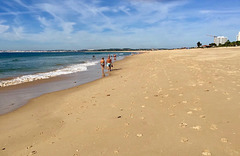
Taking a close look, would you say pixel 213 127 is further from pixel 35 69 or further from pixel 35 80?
pixel 35 69

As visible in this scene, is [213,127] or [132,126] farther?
[132,126]

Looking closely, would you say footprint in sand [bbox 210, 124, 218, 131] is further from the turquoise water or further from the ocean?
the turquoise water

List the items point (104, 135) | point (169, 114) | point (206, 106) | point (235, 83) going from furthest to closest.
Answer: point (235, 83) < point (206, 106) < point (169, 114) < point (104, 135)

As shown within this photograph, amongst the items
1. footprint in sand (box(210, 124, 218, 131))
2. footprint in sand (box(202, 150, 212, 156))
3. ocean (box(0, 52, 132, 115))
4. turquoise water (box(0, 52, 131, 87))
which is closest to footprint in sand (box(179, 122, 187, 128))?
footprint in sand (box(210, 124, 218, 131))

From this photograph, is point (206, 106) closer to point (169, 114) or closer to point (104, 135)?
point (169, 114)

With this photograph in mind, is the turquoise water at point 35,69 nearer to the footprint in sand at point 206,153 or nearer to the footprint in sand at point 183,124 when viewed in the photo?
→ the footprint in sand at point 183,124

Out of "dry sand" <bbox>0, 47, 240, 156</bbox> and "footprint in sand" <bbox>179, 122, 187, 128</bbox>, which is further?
"footprint in sand" <bbox>179, 122, 187, 128</bbox>

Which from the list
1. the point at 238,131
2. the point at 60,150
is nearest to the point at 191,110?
the point at 238,131

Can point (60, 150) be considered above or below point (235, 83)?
below

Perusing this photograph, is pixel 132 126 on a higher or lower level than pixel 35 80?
higher

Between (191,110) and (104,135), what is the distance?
2800mm

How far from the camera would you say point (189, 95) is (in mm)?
6410

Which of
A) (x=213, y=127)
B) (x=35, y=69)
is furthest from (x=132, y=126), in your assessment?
(x=35, y=69)

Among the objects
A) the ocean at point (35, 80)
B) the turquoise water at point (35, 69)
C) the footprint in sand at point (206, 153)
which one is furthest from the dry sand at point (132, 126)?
the turquoise water at point (35, 69)
